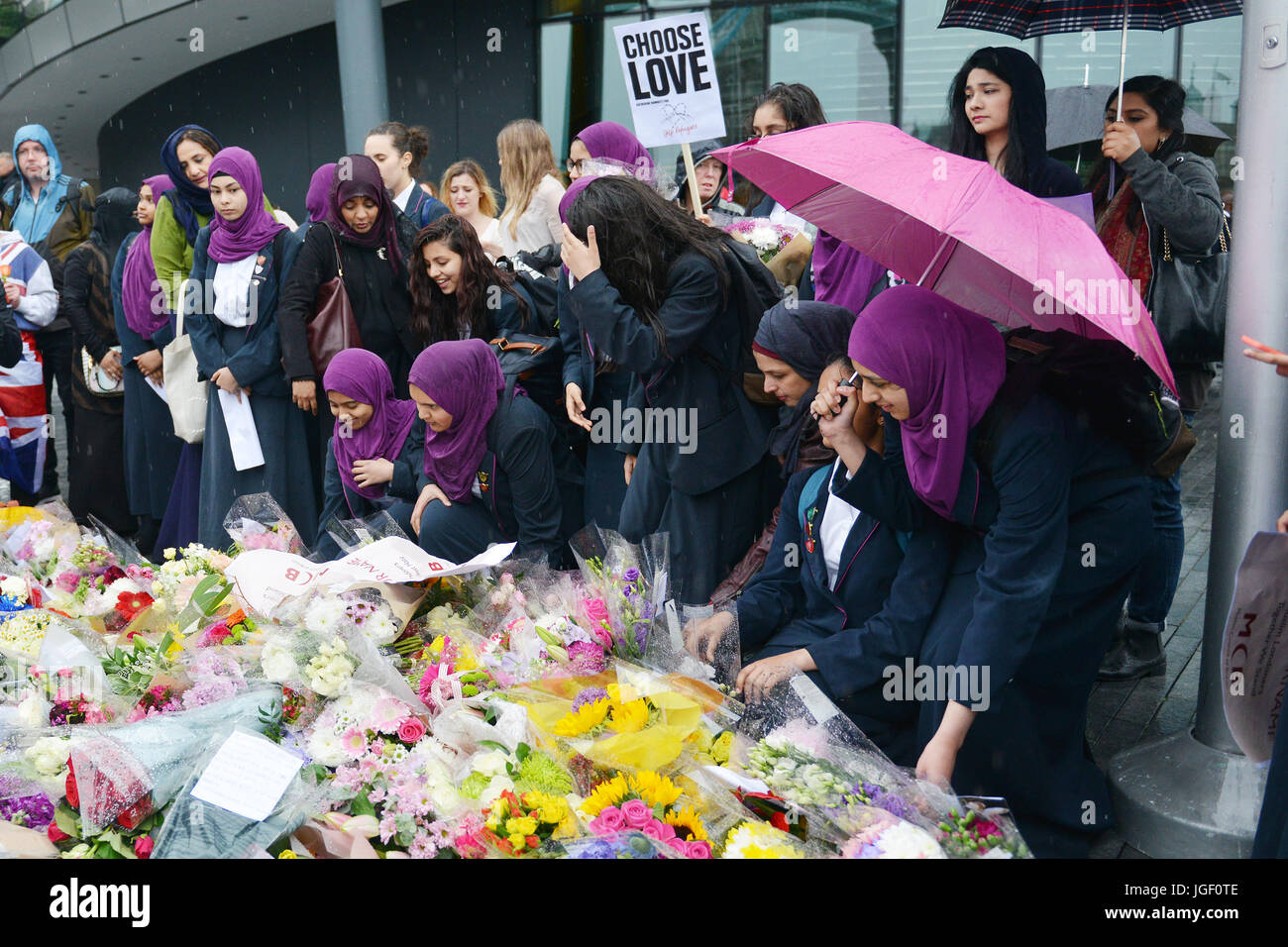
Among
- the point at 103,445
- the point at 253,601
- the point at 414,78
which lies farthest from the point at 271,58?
the point at 253,601

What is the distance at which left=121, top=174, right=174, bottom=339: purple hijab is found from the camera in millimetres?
5977

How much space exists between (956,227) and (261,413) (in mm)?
3691

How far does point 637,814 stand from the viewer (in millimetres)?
2252

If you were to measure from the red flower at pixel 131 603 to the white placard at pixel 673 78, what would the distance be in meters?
2.41

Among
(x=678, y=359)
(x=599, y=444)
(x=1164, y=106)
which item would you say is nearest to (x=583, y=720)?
(x=678, y=359)

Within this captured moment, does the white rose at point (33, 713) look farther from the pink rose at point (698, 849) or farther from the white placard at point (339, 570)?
the pink rose at point (698, 849)

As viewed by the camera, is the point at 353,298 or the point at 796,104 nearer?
the point at 796,104

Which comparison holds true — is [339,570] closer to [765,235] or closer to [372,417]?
[372,417]

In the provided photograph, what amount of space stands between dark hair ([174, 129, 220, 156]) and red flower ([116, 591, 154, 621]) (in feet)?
8.97

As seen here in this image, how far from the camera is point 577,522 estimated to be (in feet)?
15.0

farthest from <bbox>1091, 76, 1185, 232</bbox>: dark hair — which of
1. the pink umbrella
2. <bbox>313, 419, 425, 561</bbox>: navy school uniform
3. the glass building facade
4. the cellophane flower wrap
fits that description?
the glass building facade

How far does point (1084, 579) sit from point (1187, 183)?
1.54 m

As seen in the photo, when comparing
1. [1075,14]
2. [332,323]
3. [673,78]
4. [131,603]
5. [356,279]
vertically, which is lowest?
[131,603]
